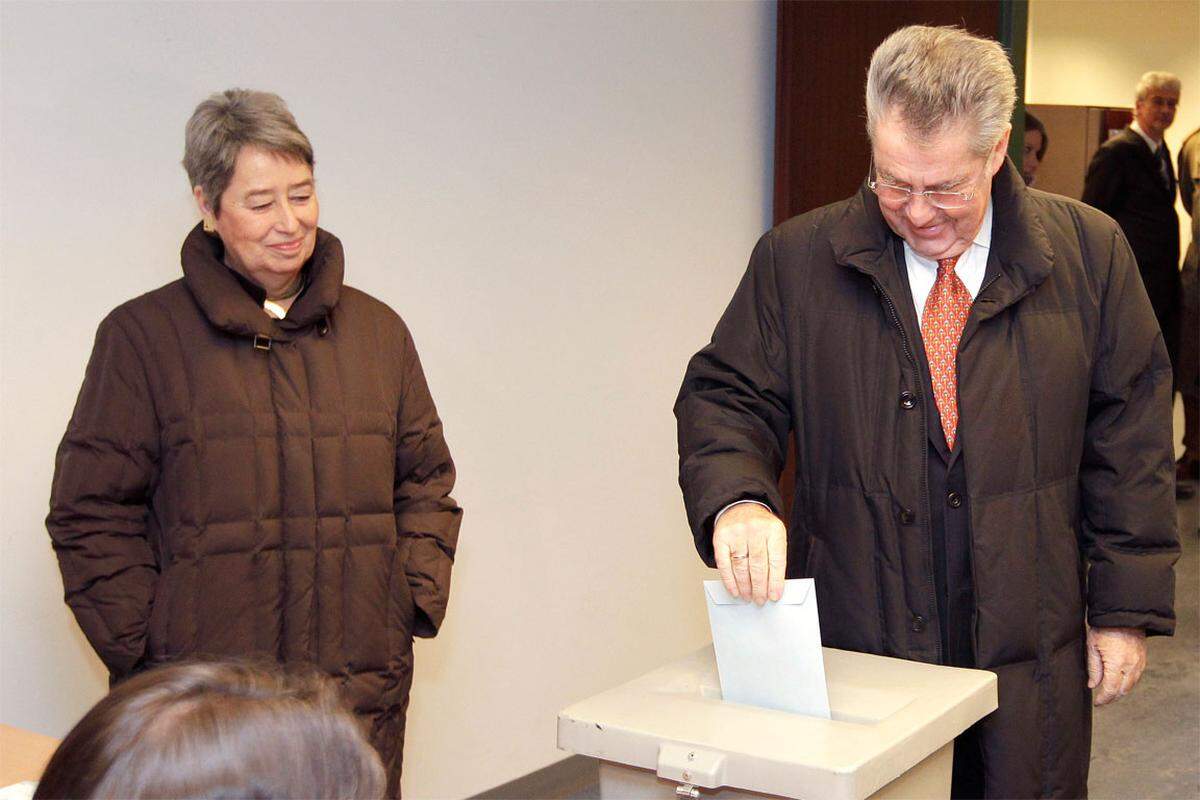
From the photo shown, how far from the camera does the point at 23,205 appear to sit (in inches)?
101

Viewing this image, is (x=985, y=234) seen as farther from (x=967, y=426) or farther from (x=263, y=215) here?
(x=263, y=215)

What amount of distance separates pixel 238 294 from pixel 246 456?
283mm

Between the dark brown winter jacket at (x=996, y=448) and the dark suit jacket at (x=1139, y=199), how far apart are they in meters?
4.61

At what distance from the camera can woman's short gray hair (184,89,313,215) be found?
7.63 feet

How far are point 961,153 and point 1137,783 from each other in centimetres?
248

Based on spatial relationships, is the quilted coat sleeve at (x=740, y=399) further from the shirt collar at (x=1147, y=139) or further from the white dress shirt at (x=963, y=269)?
the shirt collar at (x=1147, y=139)

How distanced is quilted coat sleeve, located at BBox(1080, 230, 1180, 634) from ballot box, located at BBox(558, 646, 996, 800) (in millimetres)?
392

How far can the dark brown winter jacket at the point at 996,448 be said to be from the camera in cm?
201

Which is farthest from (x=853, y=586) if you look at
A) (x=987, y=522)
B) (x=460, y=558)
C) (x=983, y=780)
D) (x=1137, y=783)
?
(x=1137, y=783)

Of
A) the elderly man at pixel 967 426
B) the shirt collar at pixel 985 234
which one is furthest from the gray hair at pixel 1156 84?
the shirt collar at pixel 985 234

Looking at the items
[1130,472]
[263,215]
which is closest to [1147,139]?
[1130,472]

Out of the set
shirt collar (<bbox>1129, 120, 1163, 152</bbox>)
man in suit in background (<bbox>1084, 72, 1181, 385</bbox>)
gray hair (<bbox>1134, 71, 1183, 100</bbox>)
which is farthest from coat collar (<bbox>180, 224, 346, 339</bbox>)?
gray hair (<bbox>1134, 71, 1183, 100</bbox>)

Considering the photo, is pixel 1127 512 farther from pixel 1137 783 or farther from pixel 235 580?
pixel 1137 783

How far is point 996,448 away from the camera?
6.55 feet
